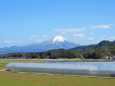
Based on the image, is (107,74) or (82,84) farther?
(107,74)

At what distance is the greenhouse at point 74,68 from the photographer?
3981cm

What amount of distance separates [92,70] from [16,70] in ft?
71.1

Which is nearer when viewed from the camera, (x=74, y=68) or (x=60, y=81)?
(x=60, y=81)

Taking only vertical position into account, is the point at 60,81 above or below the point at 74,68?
below

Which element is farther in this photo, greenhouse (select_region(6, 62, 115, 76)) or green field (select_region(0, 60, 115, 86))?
greenhouse (select_region(6, 62, 115, 76))

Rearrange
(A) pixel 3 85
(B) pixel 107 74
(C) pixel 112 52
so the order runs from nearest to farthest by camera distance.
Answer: (A) pixel 3 85 → (B) pixel 107 74 → (C) pixel 112 52

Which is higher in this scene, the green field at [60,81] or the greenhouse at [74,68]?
the greenhouse at [74,68]

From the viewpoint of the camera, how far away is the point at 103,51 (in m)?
122

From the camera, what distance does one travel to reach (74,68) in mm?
43312

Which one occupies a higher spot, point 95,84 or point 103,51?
point 103,51

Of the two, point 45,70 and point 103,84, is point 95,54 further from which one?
point 103,84

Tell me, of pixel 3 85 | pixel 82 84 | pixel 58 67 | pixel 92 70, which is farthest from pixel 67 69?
pixel 3 85

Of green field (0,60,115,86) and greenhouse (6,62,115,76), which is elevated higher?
→ greenhouse (6,62,115,76)

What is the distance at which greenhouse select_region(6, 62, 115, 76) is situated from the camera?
3981cm
